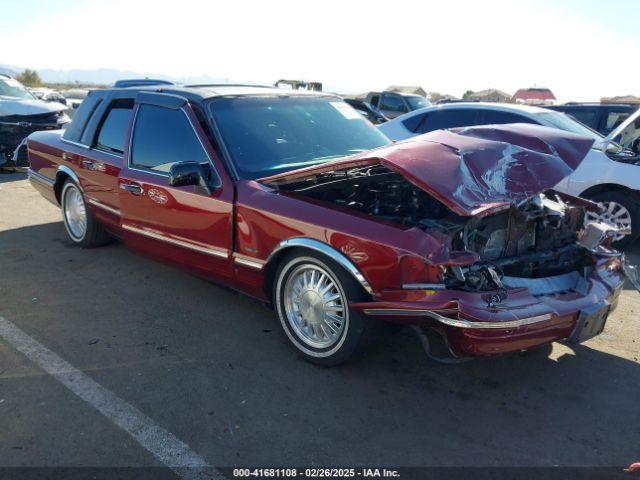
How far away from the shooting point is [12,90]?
12.1m

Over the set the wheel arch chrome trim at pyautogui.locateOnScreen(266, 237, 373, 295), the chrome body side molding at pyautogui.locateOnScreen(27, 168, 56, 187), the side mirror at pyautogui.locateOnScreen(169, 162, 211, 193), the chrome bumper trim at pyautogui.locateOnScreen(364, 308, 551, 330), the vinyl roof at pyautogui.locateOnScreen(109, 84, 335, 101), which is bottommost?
the chrome body side molding at pyautogui.locateOnScreen(27, 168, 56, 187)

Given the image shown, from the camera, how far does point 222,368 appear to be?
11.1 ft

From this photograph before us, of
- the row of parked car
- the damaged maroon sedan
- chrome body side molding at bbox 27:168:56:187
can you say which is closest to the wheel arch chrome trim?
the damaged maroon sedan

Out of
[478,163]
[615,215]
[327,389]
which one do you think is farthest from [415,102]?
[327,389]

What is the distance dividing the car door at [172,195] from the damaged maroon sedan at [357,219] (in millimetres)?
14

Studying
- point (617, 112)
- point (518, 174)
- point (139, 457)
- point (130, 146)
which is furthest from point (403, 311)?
point (617, 112)

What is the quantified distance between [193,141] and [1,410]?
2.14 m

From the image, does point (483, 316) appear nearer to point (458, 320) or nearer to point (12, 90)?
point (458, 320)

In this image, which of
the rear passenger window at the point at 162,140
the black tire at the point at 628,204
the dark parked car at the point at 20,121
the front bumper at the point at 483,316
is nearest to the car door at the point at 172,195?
the rear passenger window at the point at 162,140

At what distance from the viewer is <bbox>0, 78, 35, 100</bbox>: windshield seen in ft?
39.0

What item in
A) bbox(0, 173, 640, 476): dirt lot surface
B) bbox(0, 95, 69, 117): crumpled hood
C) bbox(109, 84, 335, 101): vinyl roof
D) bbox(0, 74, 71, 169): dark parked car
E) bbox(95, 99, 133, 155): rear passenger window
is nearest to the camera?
bbox(0, 173, 640, 476): dirt lot surface

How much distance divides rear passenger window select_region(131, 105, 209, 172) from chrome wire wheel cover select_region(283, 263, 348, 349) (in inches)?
46.0

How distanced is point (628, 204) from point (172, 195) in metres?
5.10

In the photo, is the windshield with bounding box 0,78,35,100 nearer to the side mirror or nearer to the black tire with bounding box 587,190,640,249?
the side mirror
